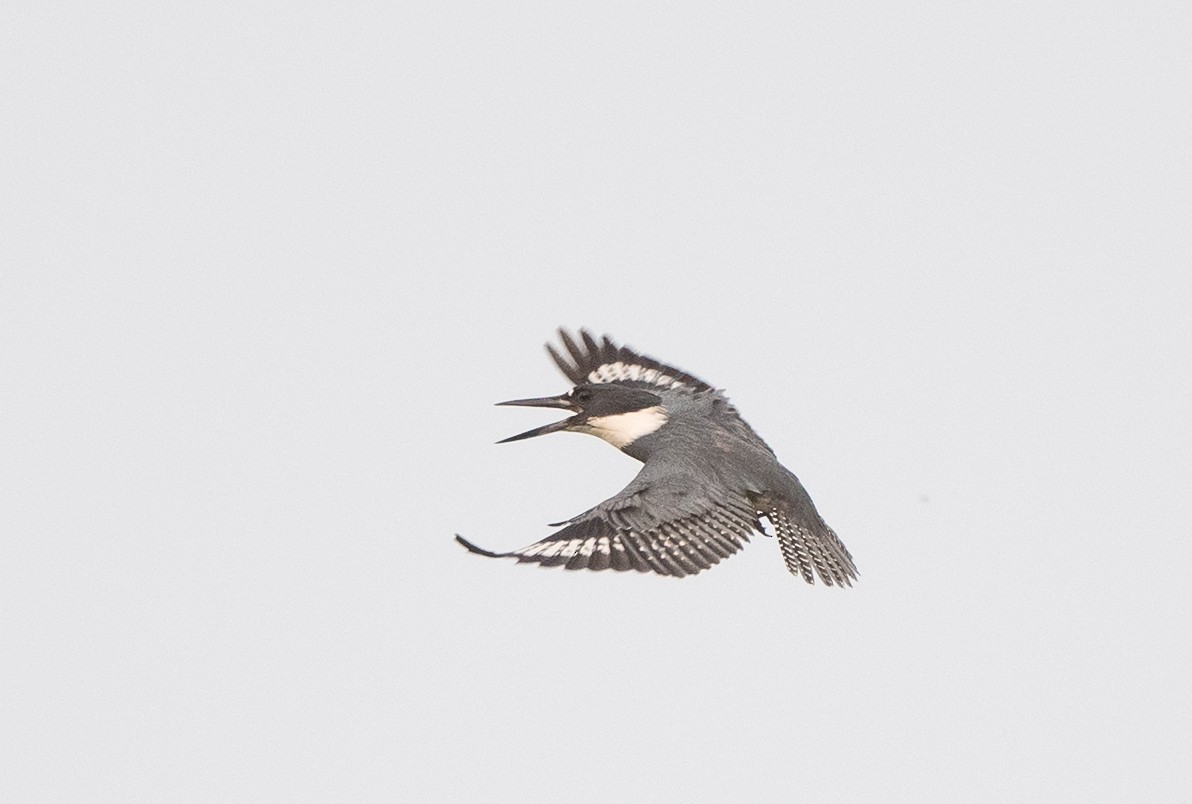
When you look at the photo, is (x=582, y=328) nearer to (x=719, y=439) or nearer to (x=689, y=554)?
(x=719, y=439)

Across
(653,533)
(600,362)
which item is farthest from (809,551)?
(600,362)

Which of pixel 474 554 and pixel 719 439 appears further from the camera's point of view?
pixel 719 439

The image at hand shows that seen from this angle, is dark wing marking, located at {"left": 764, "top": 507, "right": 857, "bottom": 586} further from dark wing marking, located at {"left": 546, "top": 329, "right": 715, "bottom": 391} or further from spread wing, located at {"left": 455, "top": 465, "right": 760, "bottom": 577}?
dark wing marking, located at {"left": 546, "top": 329, "right": 715, "bottom": 391}

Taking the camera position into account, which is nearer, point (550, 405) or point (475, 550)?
point (475, 550)

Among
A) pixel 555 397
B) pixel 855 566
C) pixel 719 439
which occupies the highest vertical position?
pixel 555 397

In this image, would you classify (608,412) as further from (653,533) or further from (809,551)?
Result: (653,533)

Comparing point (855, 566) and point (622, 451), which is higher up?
point (622, 451)

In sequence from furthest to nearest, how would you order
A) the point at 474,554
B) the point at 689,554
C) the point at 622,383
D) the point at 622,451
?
the point at 622,383
the point at 622,451
the point at 689,554
the point at 474,554

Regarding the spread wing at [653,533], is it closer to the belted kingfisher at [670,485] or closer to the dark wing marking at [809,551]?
the belted kingfisher at [670,485]

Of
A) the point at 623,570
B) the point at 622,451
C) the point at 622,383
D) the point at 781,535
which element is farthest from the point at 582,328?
the point at 623,570
